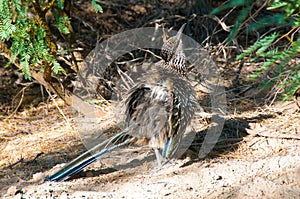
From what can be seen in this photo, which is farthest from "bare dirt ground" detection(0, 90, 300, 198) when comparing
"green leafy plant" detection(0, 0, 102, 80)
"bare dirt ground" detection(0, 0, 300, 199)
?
"green leafy plant" detection(0, 0, 102, 80)

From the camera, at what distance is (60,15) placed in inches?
200

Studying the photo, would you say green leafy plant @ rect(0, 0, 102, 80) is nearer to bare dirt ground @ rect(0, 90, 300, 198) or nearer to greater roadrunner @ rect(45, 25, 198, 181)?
greater roadrunner @ rect(45, 25, 198, 181)

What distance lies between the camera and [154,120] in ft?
13.3

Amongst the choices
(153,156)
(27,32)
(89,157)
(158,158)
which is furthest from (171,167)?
(27,32)

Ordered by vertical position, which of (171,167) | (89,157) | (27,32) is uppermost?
(27,32)

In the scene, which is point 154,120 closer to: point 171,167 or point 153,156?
point 171,167

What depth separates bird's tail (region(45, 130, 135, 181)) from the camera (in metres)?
3.97

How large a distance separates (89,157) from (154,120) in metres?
0.65

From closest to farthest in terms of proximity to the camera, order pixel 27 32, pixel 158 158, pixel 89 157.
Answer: pixel 89 157 < pixel 158 158 < pixel 27 32

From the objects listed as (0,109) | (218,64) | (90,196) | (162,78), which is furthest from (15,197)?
(218,64)

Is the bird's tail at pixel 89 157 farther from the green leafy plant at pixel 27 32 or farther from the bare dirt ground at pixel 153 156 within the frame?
the green leafy plant at pixel 27 32

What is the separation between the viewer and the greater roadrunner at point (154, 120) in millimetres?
4023

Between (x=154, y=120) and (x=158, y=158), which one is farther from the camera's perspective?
(x=158, y=158)

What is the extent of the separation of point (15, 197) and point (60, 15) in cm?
217
